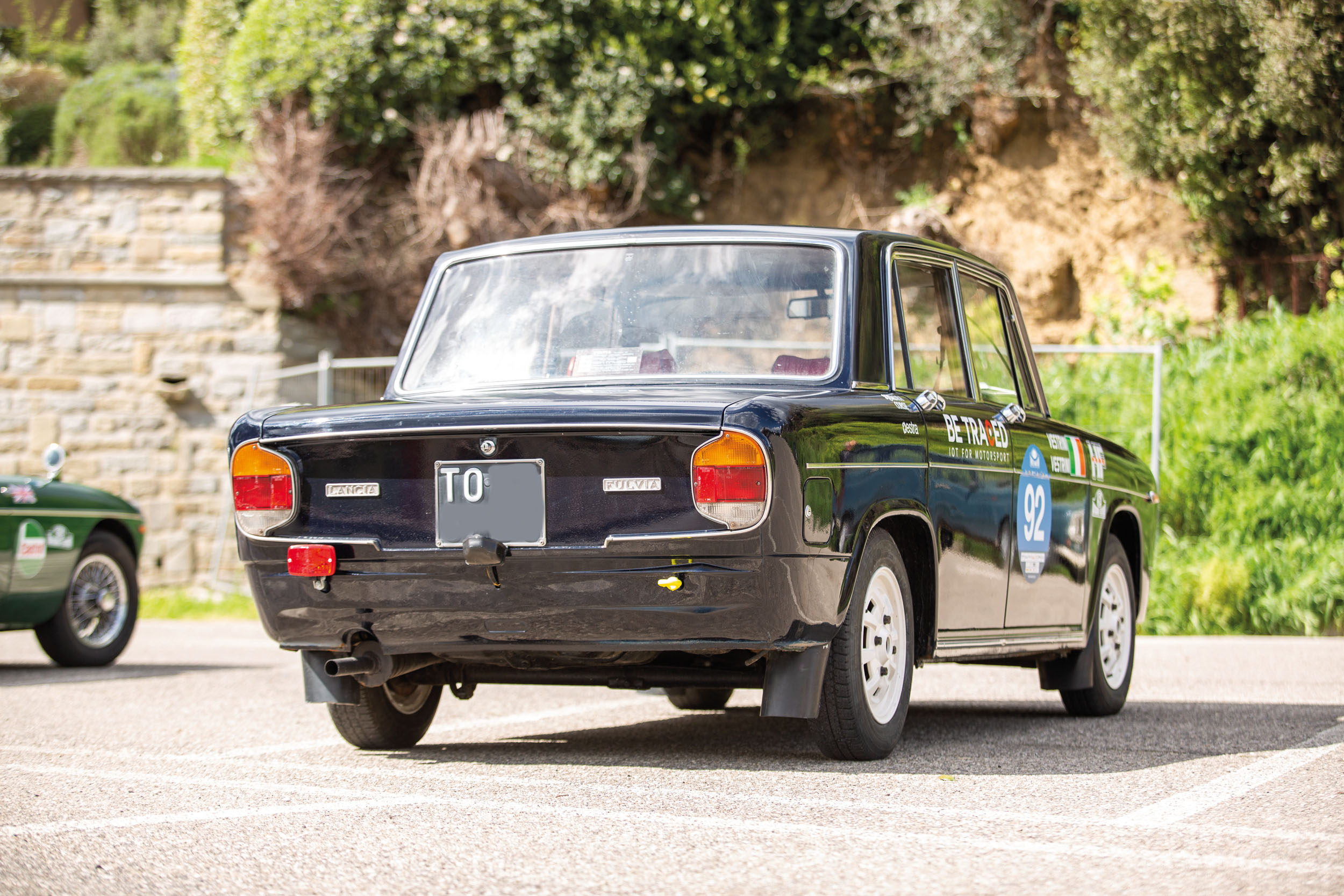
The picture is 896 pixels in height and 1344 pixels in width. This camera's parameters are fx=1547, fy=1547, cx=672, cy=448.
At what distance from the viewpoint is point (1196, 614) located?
11.6 m

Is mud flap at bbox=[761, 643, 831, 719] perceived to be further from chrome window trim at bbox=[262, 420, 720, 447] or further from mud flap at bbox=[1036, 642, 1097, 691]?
mud flap at bbox=[1036, 642, 1097, 691]

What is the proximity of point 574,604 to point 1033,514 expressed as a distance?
2.22m

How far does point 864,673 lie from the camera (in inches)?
197

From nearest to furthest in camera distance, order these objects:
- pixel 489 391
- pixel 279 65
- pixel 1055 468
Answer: pixel 489 391
pixel 1055 468
pixel 279 65

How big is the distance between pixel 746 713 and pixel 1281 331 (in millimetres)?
7659

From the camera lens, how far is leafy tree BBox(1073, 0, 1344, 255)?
14.3m

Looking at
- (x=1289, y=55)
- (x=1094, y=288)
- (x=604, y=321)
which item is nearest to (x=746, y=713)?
(x=604, y=321)

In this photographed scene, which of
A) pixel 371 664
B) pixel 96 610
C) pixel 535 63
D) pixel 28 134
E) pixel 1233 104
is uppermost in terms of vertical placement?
pixel 535 63

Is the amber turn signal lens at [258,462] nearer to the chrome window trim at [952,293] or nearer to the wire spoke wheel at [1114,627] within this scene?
the chrome window trim at [952,293]

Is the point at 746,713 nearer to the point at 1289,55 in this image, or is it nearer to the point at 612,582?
the point at 612,582

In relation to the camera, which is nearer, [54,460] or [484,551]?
[484,551]

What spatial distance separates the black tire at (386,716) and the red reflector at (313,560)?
0.67 meters

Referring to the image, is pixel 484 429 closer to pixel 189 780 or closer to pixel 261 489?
pixel 261 489

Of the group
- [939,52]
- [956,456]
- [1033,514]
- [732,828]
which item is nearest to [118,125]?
[939,52]
